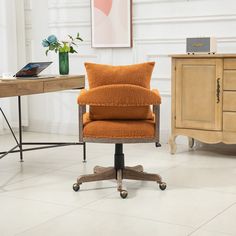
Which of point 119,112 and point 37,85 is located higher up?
point 37,85

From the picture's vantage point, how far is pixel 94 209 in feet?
11.3

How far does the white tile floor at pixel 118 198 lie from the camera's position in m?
Result: 3.10

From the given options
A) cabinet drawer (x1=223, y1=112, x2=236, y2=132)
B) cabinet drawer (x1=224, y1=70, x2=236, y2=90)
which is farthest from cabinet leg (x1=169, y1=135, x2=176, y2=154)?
cabinet drawer (x1=224, y1=70, x2=236, y2=90)

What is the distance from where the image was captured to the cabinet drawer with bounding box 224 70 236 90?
4.93 meters

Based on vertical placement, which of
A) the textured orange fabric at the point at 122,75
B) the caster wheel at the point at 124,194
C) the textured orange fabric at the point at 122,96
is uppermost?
the textured orange fabric at the point at 122,75

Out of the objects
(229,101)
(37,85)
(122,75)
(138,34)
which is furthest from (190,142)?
(37,85)

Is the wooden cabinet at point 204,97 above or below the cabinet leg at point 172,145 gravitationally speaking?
above

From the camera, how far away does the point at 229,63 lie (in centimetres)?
493

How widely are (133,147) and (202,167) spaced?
1148mm

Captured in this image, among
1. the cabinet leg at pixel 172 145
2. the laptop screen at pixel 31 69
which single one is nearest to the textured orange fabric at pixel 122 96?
the laptop screen at pixel 31 69

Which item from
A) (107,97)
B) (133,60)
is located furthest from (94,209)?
(133,60)

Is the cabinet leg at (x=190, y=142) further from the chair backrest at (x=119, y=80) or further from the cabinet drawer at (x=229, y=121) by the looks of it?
the chair backrest at (x=119, y=80)

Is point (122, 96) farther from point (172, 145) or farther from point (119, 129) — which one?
point (172, 145)

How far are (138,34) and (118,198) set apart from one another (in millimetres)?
Answer: 2722
